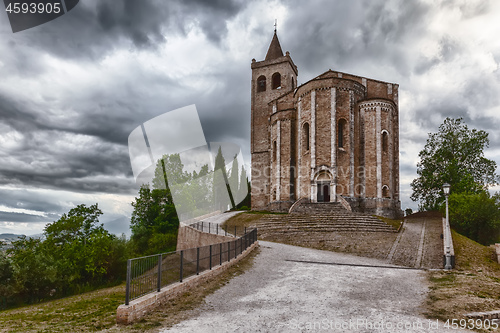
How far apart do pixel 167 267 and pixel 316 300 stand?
3927 millimetres

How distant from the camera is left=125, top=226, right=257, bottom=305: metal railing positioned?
23.7 feet

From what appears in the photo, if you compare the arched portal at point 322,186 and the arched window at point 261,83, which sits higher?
the arched window at point 261,83

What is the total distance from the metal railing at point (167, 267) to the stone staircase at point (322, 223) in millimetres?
10933

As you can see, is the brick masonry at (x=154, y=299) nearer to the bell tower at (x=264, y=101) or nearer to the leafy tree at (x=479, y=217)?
the leafy tree at (x=479, y=217)

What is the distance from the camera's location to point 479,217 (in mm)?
25359

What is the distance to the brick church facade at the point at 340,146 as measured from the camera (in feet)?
108

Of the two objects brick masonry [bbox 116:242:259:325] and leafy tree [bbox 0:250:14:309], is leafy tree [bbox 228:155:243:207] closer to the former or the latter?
leafy tree [bbox 0:250:14:309]

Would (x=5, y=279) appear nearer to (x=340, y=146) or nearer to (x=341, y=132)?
(x=340, y=146)

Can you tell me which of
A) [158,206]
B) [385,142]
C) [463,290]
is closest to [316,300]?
[463,290]

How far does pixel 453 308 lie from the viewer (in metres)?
7.46

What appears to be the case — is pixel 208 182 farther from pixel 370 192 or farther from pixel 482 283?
pixel 482 283

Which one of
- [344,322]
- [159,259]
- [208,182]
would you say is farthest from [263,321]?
[208,182]

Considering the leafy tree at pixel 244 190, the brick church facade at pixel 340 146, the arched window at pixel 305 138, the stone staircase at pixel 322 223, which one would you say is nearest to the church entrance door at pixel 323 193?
the brick church facade at pixel 340 146

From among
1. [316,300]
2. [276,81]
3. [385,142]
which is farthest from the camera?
[276,81]
